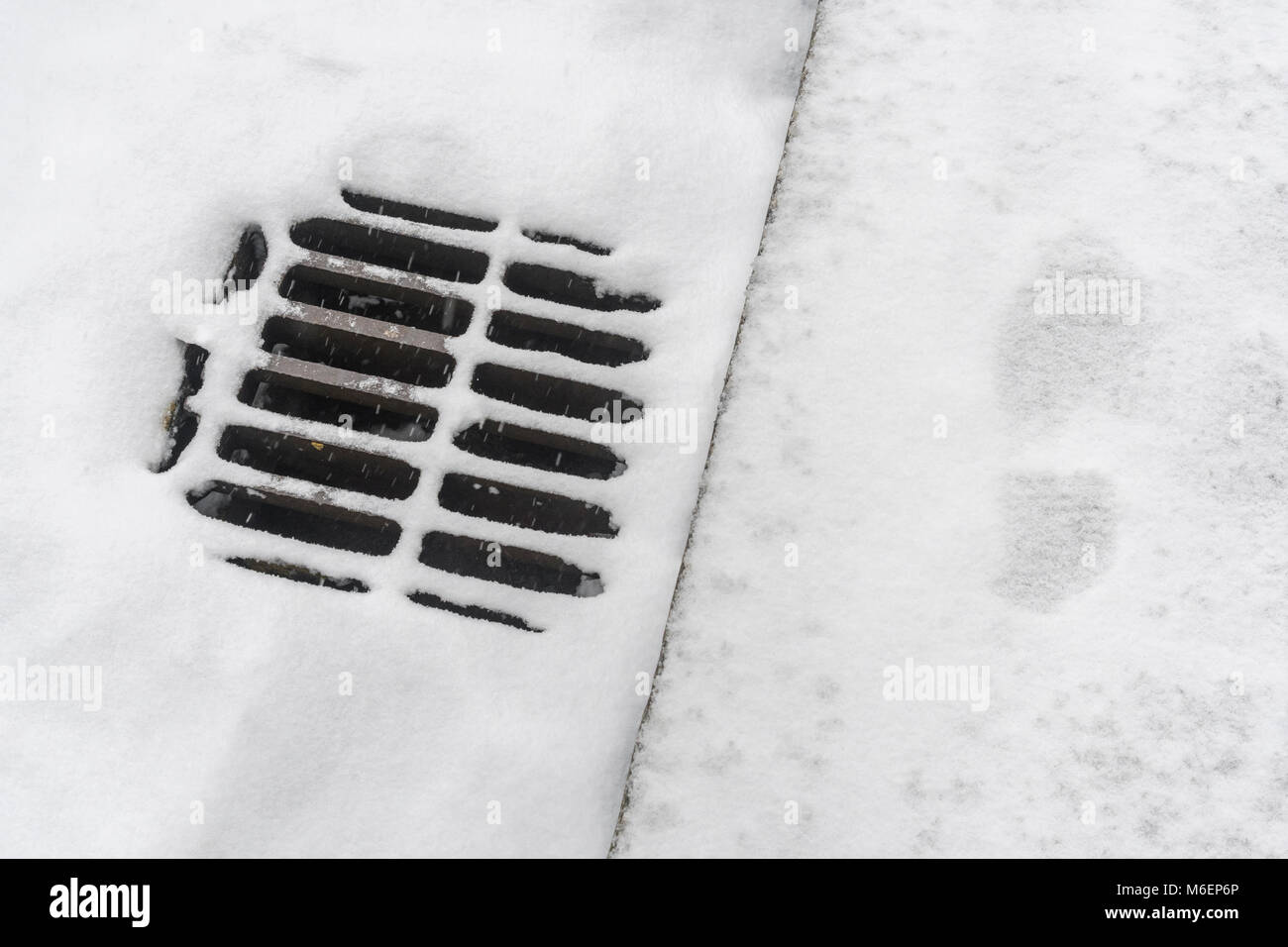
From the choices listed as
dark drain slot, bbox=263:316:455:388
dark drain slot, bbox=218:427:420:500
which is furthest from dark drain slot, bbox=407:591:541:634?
dark drain slot, bbox=263:316:455:388

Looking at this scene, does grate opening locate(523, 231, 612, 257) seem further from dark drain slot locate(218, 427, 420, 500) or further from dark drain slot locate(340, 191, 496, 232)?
dark drain slot locate(218, 427, 420, 500)

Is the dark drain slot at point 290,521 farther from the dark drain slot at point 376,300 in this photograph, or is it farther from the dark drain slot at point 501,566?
the dark drain slot at point 376,300

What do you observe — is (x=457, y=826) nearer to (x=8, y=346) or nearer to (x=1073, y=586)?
(x=1073, y=586)

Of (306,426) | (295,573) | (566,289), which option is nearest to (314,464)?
(306,426)

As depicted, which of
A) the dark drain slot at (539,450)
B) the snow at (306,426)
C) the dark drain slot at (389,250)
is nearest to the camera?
the snow at (306,426)

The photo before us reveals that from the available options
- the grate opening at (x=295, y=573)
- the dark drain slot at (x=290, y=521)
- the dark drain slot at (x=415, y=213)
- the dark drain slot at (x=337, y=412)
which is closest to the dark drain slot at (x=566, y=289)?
the dark drain slot at (x=415, y=213)
